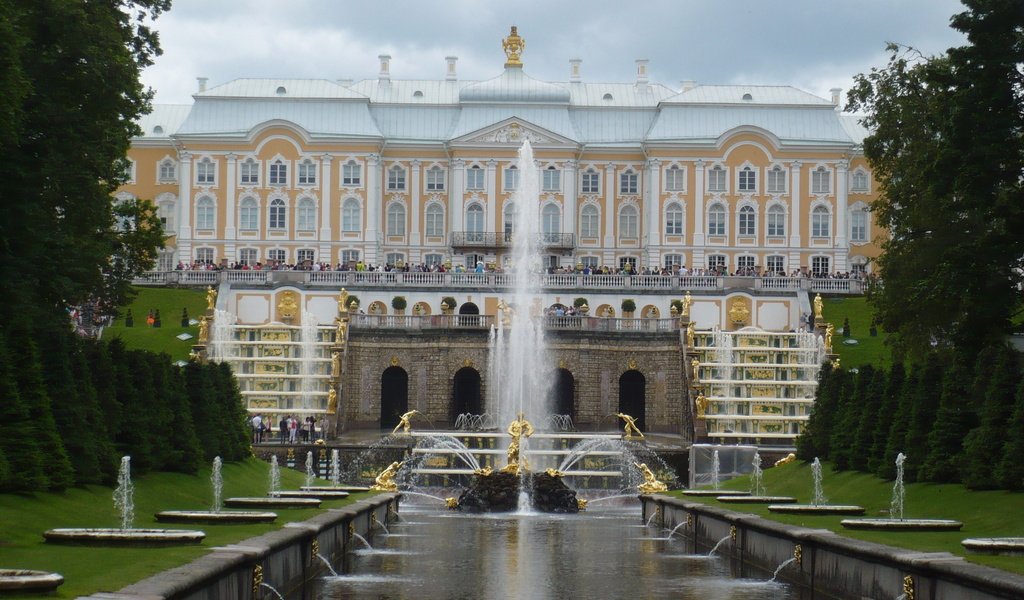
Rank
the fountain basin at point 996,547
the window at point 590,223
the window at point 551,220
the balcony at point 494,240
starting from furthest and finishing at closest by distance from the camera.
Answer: the window at point 590,223, the window at point 551,220, the balcony at point 494,240, the fountain basin at point 996,547

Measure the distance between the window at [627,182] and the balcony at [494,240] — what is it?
4396 mm

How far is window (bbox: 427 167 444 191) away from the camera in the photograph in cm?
10438

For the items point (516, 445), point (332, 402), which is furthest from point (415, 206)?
point (516, 445)

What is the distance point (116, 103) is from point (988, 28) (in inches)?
724

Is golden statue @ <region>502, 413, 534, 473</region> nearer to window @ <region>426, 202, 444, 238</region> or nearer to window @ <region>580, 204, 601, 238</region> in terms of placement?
window @ <region>426, 202, 444, 238</region>

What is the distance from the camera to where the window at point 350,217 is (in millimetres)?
101938

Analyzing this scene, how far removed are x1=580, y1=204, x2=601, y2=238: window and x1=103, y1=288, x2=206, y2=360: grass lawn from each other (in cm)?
2680

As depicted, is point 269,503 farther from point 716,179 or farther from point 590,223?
point 590,223

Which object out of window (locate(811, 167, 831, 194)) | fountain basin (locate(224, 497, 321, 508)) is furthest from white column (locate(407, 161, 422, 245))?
fountain basin (locate(224, 497, 321, 508))

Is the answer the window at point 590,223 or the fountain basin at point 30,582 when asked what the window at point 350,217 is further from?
the fountain basin at point 30,582

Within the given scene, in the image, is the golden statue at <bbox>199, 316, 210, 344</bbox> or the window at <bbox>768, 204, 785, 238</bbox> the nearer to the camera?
the golden statue at <bbox>199, 316, 210, 344</bbox>

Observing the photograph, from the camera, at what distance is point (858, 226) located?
103500 mm

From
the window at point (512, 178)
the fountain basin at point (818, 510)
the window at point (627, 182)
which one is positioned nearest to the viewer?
the fountain basin at point (818, 510)

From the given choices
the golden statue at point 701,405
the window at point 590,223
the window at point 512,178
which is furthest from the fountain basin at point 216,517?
the window at point 590,223
